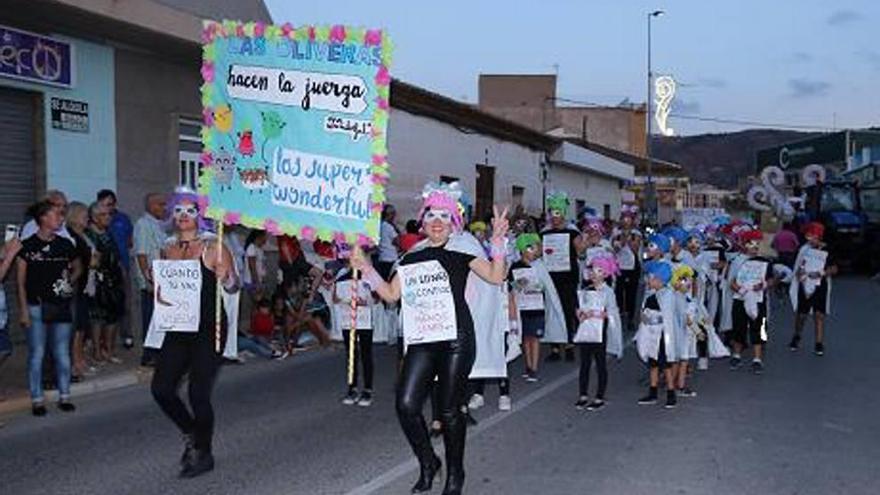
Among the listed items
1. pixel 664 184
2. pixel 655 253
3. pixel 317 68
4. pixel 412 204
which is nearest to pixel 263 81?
pixel 317 68

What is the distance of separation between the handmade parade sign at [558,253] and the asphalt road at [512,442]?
5.32 feet

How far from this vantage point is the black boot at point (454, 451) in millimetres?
6094

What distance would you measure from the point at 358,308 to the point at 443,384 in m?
3.43

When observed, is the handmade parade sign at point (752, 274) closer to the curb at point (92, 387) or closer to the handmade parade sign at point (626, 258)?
the handmade parade sign at point (626, 258)

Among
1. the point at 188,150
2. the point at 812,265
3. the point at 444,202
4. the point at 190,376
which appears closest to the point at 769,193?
the point at 812,265

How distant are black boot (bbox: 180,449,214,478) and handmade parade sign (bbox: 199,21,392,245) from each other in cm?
153

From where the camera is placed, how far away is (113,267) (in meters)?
11.3

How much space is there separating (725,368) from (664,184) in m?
58.8

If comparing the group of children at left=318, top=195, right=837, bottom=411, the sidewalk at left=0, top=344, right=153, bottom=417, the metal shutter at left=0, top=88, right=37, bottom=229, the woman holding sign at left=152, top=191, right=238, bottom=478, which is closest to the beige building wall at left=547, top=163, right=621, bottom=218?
the group of children at left=318, top=195, right=837, bottom=411

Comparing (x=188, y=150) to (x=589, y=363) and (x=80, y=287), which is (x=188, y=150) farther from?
(x=589, y=363)

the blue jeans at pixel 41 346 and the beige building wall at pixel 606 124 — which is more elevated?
the beige building wall at pixel 606 124

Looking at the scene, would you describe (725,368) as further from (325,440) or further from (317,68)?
(317,68)

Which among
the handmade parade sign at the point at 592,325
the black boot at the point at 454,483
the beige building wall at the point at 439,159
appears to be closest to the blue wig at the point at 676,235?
the handmade parade sign at the point at 592,325

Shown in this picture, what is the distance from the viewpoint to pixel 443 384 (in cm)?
610
